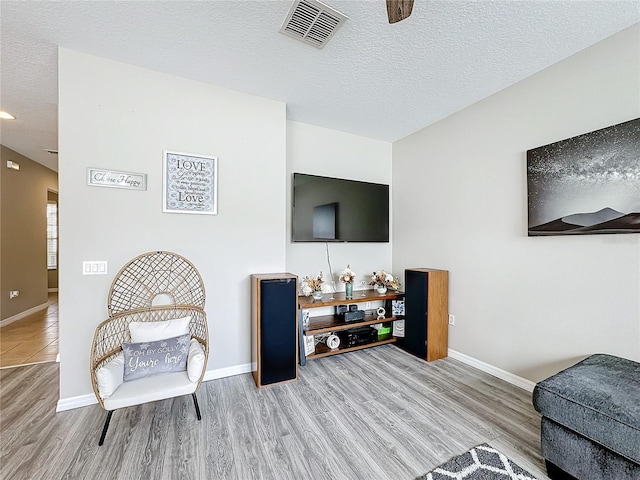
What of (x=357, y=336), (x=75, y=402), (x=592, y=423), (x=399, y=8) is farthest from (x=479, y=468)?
(x=75, y=402)

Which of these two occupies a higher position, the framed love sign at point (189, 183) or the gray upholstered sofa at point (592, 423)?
the framed love sign at point (189, 183)

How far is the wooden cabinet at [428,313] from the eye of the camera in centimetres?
290

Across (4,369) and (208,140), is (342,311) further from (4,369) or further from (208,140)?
(4,369)

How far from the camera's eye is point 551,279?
221 centimetres

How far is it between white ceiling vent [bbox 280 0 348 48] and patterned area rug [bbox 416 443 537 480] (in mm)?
2691

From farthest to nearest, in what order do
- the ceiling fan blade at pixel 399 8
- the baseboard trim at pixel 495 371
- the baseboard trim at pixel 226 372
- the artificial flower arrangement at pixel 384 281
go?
1. the artificial flower arrangement at pixel 384 281
2. the baseboard trim at pixel 226 372
3. the baseboard trim at pixel 495 371
4. the ceiling fan blade at pixel 399 8

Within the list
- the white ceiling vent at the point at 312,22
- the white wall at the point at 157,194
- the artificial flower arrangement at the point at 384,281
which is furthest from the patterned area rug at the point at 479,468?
the white ceiling vent at the point at 312,22

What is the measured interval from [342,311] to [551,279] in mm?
2069

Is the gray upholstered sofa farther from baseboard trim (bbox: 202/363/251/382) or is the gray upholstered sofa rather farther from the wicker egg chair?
baseboard trim (bbox: 202/363/251/382)

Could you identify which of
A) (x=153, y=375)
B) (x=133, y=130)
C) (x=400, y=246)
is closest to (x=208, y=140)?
(x=133, y=130)

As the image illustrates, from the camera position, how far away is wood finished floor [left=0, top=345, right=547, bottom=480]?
1537 mm

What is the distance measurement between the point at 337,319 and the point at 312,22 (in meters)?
2.74

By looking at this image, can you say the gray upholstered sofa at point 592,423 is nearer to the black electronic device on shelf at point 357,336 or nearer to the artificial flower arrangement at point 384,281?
the black electronic device on shelf at point 357,336

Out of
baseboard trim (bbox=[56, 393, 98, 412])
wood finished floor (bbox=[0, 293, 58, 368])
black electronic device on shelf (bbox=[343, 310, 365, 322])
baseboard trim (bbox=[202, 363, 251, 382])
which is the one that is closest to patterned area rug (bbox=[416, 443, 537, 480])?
black electronic device on shelf (bbox=[343, 310, 365, 322])
